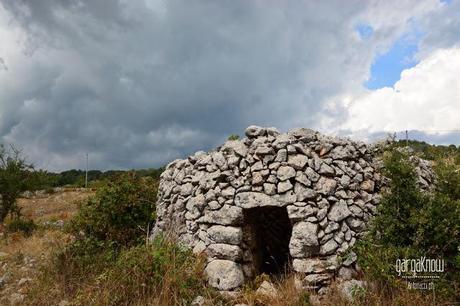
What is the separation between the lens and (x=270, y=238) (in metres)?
9.03

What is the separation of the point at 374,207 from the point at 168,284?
389 cm

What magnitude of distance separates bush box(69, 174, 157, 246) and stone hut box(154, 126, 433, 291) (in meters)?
1.39

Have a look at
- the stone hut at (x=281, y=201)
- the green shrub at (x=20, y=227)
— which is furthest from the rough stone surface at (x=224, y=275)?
the green shrub at (x=20, y=227)

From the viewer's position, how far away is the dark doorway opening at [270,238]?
26.1 ft

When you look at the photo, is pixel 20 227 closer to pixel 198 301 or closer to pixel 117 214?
pixel 117 214

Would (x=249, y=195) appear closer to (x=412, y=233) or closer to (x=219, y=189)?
(x=219, y=189)

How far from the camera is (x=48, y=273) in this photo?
23.6 ft

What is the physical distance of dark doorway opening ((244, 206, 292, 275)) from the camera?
7965 millimetres

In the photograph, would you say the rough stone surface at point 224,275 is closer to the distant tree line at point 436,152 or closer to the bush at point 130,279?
the bush at point 130,279

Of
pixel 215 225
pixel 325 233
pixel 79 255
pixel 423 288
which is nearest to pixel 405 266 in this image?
pixel 423 288

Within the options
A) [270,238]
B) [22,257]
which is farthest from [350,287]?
[22,257]

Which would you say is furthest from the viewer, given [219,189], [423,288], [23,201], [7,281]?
[23,201]

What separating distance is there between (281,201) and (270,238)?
2.48m

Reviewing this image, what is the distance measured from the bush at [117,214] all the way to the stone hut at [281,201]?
1.39 meters
